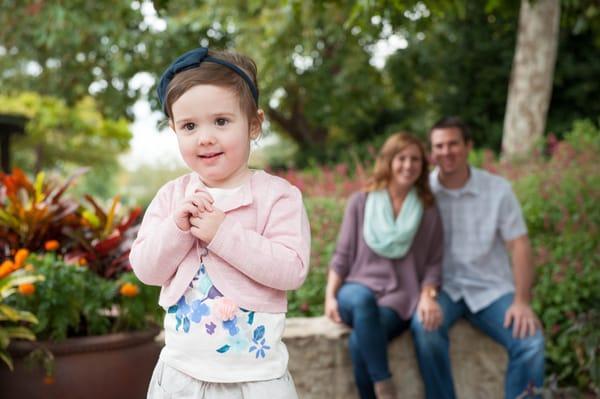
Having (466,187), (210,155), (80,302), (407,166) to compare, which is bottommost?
(80,302)

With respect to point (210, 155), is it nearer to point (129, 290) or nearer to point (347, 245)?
point (129, 290)

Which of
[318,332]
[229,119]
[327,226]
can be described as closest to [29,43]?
[327,226]

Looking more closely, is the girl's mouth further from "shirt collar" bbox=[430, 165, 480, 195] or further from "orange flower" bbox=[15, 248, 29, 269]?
"shirt collar" bbox=[430, 165, 480, 195]

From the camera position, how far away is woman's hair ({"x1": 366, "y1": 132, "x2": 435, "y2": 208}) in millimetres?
3762

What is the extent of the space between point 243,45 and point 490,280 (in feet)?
24.0

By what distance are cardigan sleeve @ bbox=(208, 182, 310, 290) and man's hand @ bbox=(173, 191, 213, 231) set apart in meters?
0.06

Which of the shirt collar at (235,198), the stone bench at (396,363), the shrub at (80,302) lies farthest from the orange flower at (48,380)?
the shirt collar at (235,198)

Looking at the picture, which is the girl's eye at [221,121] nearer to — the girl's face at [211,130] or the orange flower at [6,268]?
the girl's face at [211,130]

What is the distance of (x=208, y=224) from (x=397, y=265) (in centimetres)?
230

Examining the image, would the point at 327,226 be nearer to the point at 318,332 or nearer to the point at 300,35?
the point at 318,332

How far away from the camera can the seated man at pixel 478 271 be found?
3.53 metres

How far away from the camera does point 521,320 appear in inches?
139

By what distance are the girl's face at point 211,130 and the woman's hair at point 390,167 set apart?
218 cm

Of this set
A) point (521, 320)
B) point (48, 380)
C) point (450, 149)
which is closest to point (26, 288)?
point (48, 380)
